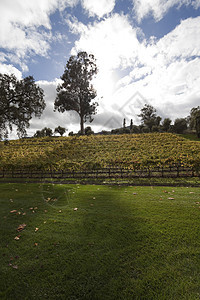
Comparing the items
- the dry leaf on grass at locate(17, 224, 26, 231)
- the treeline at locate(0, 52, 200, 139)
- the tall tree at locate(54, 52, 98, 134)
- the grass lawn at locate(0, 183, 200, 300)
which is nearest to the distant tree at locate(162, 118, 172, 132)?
the treeline at locate(0, 52, 200, 139)

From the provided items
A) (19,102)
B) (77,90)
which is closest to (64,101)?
(77,90)

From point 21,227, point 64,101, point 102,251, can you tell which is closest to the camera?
point 102,251

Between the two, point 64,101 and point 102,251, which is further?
point 64,101

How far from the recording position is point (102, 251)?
2424mm

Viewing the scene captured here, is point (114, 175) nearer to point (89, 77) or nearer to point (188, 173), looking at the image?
point (188, 173)

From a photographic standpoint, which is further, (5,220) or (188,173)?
(188,173)

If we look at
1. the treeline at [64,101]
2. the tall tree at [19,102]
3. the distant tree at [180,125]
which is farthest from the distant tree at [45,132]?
the distant tree at [180,125]

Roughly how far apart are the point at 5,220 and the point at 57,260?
209cm

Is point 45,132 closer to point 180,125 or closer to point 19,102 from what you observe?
point 19,102

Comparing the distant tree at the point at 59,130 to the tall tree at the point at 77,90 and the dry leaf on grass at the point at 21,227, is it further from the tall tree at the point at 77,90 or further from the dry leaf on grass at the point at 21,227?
the dry leaf on grass at the point at 21,227

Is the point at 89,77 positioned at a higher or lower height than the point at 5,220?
higher

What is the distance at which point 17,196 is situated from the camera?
5.35 m

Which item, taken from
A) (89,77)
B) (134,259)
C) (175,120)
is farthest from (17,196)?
(175,120)

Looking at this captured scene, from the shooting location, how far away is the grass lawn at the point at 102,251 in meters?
1.82
